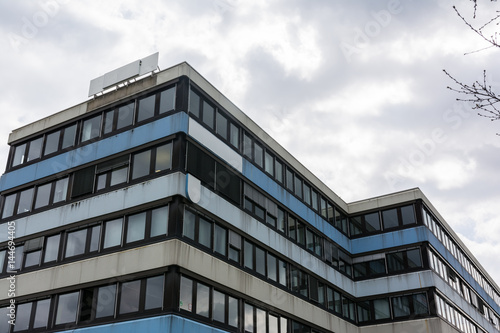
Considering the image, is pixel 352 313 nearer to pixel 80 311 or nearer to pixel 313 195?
pixel 313 195

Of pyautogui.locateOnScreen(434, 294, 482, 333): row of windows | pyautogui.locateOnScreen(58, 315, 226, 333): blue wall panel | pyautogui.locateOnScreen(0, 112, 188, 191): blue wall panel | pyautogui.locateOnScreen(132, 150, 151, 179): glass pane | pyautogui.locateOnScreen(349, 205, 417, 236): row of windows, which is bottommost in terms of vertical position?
pyautogui.locateOnScreen(58, 315, 226, 333): blue wall panel

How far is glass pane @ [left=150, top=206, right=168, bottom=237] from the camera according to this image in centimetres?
2286

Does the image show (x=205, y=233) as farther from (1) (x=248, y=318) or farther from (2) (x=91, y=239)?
(2) (x=91, y=239)

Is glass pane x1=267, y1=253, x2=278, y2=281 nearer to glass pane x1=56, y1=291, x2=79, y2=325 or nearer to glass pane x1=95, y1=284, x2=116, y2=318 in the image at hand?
glass pane x1=95, y1=284, x2=116, y2=318

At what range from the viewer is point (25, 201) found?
28469mm

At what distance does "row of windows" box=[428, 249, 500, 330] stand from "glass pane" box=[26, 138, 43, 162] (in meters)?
25.8

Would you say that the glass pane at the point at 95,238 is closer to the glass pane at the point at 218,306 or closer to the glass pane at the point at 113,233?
the glass pane at the point at 113,233

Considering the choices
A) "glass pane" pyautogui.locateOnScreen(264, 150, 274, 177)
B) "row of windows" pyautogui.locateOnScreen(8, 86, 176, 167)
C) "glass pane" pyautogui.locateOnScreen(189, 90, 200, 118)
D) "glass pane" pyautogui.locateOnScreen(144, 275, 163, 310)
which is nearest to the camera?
"glass pane" pyautogui.locateOnScreen(144, 275, 163, 310)

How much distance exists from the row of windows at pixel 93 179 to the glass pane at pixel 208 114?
2.81 metres

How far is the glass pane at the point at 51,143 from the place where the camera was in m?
28.9

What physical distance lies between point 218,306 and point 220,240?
10.2ft

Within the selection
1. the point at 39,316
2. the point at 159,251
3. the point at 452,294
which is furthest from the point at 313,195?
the point at 39,316

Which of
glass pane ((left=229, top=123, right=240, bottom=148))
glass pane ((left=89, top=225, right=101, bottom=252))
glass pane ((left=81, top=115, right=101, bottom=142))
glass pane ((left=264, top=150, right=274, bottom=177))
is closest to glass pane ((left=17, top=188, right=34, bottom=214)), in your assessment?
glass pane ((left=81, top=115, right=101, bottom=142))

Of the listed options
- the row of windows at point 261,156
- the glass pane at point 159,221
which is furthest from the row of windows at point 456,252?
the glass pane at point 159,221
